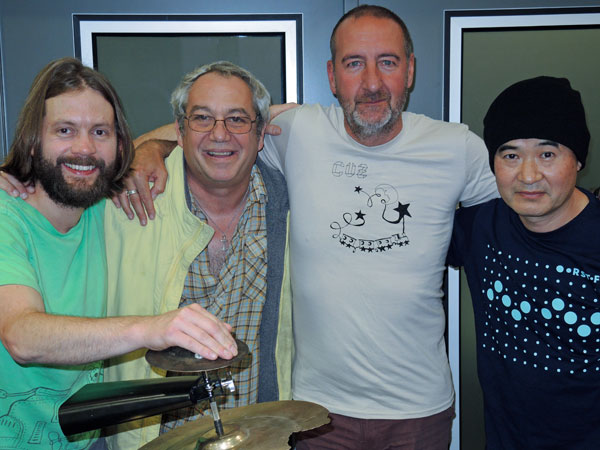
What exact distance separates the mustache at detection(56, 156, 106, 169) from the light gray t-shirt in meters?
0.62

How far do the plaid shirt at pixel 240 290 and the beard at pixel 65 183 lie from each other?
0.37 metres

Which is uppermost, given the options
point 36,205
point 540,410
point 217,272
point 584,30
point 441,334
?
A: point 584,30

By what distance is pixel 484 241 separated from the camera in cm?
167

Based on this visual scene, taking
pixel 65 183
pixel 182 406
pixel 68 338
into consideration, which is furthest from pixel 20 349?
pixel 65 183

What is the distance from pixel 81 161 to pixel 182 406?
752 mm

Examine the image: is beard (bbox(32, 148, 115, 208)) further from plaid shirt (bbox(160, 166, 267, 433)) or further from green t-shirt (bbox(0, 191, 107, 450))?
plaid shirt (bbox(160, 166, 267, 433))

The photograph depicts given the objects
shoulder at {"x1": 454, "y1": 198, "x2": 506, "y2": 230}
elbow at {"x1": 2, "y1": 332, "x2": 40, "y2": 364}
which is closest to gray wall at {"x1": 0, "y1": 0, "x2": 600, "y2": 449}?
shoulder at {"x1": 454, "y1": 198, "x2": 506, "y2": 230}

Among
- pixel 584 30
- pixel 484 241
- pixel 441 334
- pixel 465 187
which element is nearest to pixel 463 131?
pixel 465 187

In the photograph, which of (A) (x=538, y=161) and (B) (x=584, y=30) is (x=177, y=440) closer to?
(A) (x=538, y=161)

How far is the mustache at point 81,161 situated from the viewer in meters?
1.51

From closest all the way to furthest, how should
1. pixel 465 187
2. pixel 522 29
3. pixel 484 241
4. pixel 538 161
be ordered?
1. pixel 538 161
2. pixel 484 241
3. pixel 465 187
4. pixel 522 29

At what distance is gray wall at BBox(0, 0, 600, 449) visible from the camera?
7.05ft

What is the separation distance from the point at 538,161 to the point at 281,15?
1.19 m

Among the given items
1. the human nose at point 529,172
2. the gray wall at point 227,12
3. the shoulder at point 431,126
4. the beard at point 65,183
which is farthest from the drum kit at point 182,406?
the gray wall at point 227,12
